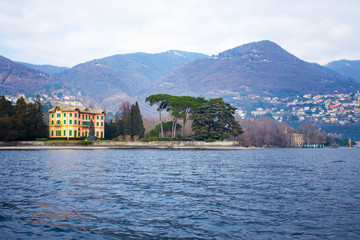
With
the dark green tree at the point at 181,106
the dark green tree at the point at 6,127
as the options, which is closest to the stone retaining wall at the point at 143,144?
the dark green tree at the point at 6,127

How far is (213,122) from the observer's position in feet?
240

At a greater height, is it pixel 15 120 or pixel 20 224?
pixel 15 120

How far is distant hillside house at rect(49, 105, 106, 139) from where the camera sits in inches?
2862

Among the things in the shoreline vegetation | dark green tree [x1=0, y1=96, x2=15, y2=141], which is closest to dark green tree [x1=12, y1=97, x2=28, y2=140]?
dark green tree [x1=0, y1=96, x2=15, y2=141]

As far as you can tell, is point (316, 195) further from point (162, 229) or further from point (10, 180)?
point (10, 180)

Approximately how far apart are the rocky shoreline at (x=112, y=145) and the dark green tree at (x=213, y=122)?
1.95m

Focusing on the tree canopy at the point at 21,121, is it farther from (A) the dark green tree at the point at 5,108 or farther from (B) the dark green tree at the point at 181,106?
(B) the dark green tree at the point at 181,106

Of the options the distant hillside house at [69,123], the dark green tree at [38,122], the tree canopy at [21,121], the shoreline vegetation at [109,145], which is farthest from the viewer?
the distant hillside house at [69,123]

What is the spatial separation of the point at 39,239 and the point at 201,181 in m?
11.3

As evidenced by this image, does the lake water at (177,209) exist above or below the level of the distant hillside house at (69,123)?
below

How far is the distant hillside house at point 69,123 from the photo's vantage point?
72.7 metres

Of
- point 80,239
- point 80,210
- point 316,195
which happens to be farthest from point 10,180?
point 316,195

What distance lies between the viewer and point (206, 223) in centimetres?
975

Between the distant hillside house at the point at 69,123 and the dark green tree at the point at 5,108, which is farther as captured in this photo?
the distant hillside house at the point at 69,123
